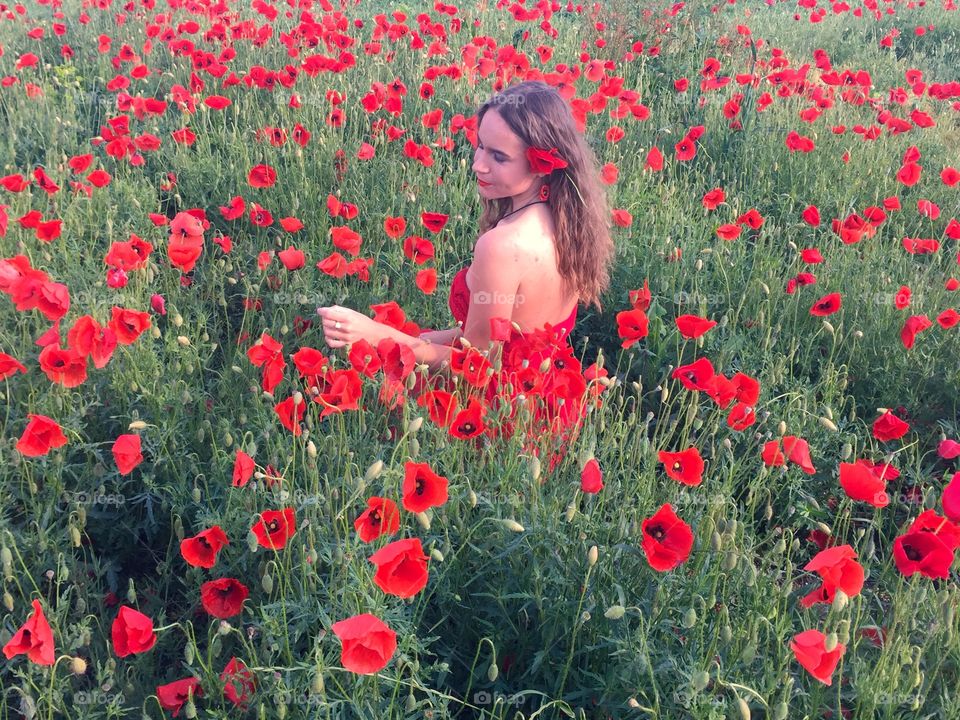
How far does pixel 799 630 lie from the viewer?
2.01m

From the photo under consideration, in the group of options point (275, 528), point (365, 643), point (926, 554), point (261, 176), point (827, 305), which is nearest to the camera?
point (365, 643)

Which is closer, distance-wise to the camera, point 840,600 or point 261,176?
point 840,600

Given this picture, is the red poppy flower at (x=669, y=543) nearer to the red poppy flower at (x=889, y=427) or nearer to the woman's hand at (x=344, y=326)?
the red poppy flower at (x=889, y=427)

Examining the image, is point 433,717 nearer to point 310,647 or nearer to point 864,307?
point 310,647

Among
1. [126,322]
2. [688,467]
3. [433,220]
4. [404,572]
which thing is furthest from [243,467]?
[433,220]

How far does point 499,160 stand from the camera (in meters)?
2.81

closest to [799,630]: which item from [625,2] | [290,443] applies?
[290,443]

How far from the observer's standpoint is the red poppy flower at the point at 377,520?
1.70m

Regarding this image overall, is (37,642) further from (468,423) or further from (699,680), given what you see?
(699,680)

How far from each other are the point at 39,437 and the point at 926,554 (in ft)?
6.58

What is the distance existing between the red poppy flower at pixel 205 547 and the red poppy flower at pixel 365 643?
22.9 inches

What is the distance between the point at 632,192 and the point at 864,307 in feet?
4.16

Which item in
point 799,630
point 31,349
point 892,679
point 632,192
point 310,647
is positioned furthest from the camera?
point 632,192

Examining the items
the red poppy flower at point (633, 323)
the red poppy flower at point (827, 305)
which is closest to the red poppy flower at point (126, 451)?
the red poppy flower at point (633, 323)
